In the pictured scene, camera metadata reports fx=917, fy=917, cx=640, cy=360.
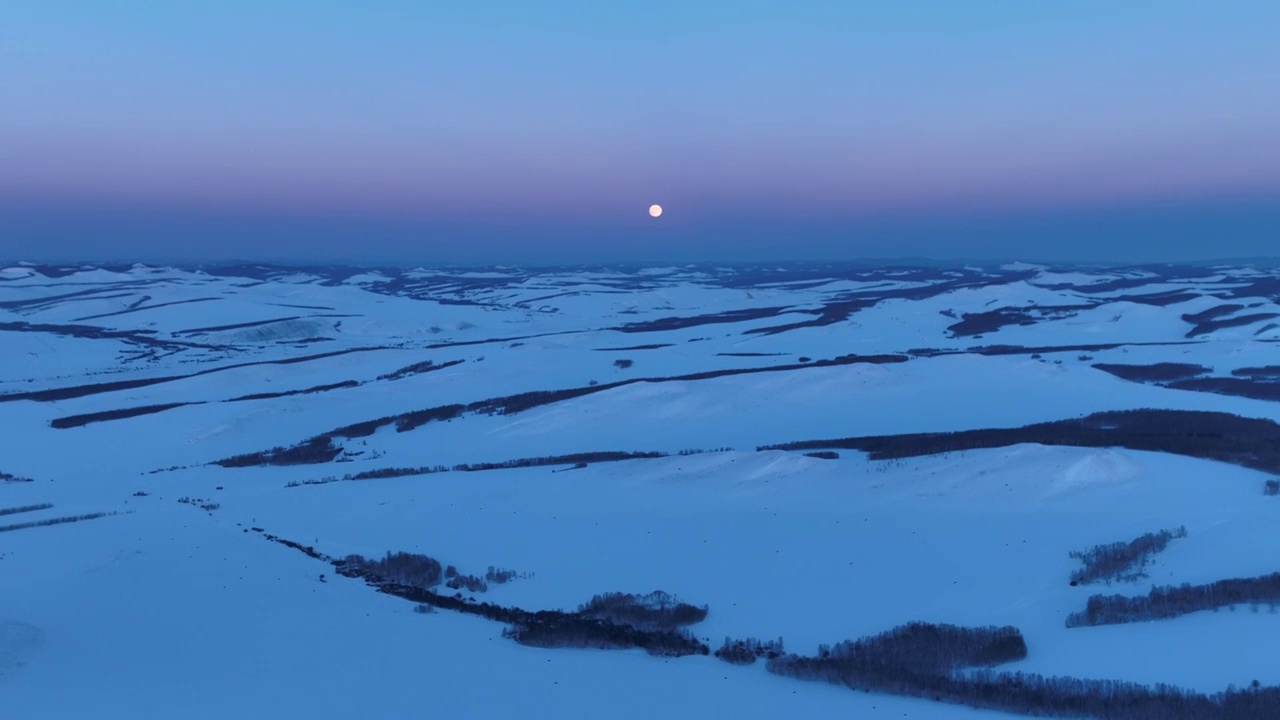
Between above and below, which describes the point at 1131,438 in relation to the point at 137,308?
below

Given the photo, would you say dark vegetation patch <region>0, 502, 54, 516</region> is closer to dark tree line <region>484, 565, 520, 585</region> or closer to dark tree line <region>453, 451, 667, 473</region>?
dark tree line <region>453, 451, 667, 473</region>

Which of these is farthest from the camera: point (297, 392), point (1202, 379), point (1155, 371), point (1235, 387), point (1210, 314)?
point (1210, 314)

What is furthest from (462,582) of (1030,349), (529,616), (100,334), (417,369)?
(100,334)

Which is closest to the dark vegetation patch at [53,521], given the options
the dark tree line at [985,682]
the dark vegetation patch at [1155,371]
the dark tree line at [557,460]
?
the dark tree line at [557,460]

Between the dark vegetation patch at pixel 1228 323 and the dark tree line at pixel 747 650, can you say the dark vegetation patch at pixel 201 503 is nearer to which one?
the dark tree line at pixel 747 650

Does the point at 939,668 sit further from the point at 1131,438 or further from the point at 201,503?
the point at 201,503

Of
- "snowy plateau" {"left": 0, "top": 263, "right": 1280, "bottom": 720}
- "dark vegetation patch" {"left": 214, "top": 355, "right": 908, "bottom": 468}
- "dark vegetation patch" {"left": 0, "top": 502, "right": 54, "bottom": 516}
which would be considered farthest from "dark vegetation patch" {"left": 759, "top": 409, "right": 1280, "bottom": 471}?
"dark vegetation patch" {"left": 0, "top": 502, "right": 54, "bottom": 516}
